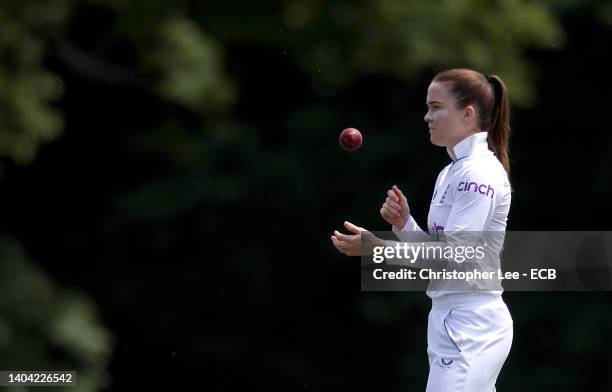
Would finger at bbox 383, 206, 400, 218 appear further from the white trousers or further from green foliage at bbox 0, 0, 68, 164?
green foliage at bbox 0, 0, 68, 164

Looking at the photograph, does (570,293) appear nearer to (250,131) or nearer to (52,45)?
(250,131)

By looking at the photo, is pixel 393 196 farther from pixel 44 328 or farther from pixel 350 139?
pixel 44 328

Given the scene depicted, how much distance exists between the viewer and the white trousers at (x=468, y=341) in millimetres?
4836

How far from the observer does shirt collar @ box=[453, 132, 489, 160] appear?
495 centimetres

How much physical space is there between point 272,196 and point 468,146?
8.97m

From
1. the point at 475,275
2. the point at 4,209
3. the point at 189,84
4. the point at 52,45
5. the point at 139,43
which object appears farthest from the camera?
the point at 4,209

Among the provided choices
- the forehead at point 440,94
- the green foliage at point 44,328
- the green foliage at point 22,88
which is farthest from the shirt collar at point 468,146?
the green foliage at point 44,328

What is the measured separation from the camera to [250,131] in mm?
13648

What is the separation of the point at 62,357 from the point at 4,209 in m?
2.87

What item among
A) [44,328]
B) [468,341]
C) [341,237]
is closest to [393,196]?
[341,237]

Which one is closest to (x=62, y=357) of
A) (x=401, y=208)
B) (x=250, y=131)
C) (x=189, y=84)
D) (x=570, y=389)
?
(x=189, y=84)

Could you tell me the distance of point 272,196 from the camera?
13883 millimetres

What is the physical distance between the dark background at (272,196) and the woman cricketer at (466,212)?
273 inches

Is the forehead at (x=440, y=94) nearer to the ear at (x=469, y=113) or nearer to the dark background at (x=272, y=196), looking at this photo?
the ear at (x=469, y=113)
